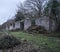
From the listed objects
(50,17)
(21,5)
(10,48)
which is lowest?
(10,48)

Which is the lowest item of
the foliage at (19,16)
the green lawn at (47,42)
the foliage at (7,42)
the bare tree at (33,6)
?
the green lawn at (47,42)

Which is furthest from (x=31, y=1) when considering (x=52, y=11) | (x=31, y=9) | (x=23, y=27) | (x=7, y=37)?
(x=7, y=37)

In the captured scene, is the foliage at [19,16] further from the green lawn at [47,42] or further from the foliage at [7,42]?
the foliage at [7,42]

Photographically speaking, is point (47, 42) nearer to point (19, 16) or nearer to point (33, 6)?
point (19, 16)

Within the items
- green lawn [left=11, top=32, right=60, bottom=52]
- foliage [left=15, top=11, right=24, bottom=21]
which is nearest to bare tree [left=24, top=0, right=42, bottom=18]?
foliage [left=15, top=11, right=24, bottom=21]

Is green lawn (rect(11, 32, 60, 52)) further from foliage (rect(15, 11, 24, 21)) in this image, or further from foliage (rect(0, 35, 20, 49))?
foliage (rect(15, 11, 24, 21))

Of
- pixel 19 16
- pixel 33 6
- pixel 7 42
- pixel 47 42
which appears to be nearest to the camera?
pixel 7 42

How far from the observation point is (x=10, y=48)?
31.1ft

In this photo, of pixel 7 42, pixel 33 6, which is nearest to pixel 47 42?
pixel 7 42

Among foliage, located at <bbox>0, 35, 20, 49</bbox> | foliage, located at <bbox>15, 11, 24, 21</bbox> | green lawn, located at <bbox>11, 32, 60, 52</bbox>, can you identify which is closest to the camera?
green lawn, located at <bbox>11, 32, 60, 52</bbox>

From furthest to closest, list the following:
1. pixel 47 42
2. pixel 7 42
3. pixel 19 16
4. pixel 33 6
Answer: pixel 33 6
pixel 19 16
pixel 47 42
pixel 7 42

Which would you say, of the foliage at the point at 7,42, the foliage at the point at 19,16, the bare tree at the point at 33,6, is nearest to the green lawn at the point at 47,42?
the foliage at the point at 7,42

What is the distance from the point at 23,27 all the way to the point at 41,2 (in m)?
8.68

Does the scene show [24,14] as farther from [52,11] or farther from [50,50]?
[50,50]
